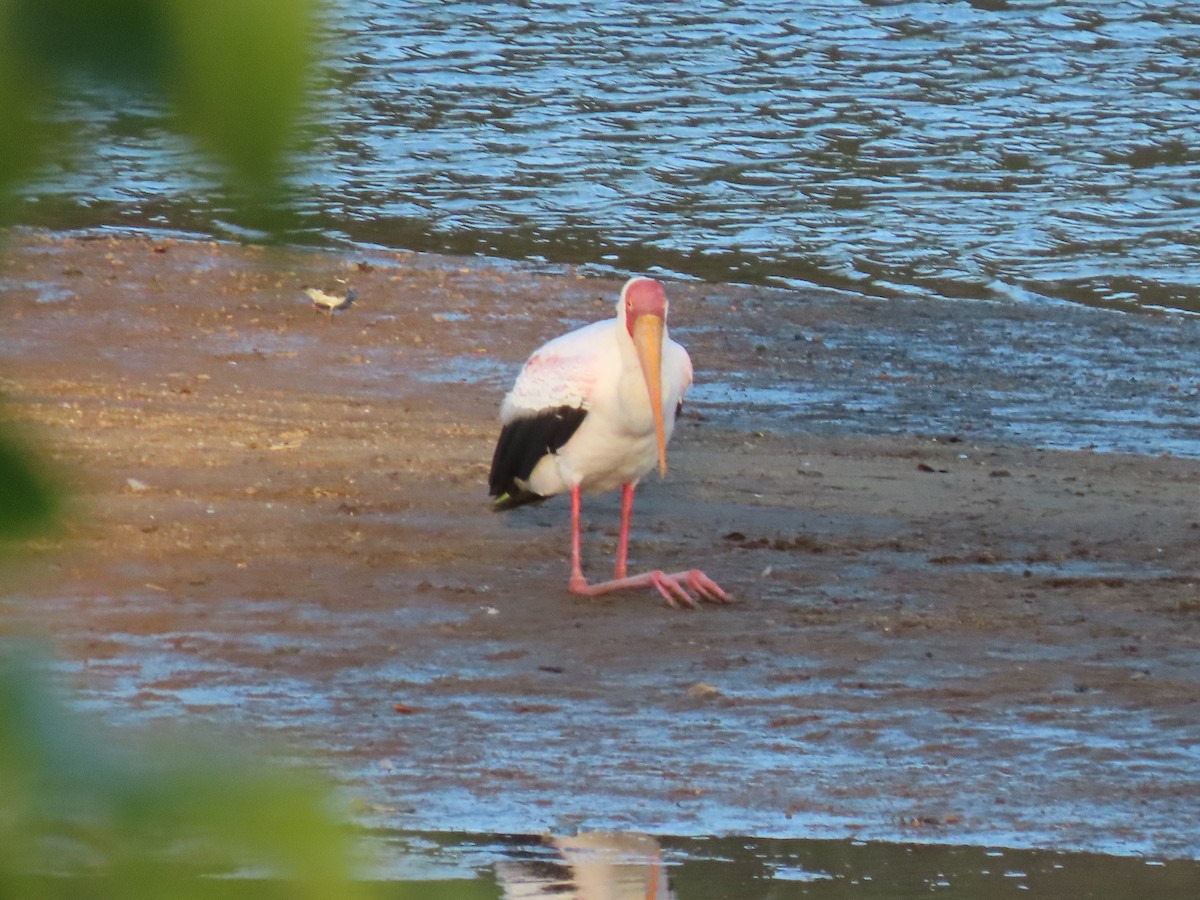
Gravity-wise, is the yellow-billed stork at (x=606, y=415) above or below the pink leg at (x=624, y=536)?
above

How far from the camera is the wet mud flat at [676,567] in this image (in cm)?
491

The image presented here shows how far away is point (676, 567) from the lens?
23.8 feet

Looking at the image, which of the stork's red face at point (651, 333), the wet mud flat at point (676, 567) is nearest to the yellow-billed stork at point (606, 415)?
the stork's red face at point (651, 333)

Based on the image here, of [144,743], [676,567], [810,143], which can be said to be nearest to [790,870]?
[676,567]

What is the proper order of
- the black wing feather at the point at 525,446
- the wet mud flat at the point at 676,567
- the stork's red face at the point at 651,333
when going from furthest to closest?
the black wing feather at the point at 525,446 → the stork's red face at the point at 651,333 → the wet mud flat at the point at 676,567

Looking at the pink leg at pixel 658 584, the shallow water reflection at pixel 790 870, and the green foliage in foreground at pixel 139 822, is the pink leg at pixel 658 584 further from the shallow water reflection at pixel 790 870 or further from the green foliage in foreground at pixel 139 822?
the green foliage in foreground at pixel 139 822

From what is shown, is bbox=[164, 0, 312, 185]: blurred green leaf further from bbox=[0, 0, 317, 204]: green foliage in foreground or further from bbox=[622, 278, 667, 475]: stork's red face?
bbox=[622, 278, 667, 475]: stork's red face

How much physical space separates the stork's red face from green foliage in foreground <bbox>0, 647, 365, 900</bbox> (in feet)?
18.7

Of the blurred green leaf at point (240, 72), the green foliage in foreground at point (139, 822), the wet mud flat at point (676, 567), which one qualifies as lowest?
the wet mud flat at point (676, 567)

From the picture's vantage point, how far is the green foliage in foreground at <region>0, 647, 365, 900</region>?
1.64 feet

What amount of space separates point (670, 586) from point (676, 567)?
744 millimetres

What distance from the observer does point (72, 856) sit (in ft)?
1.70

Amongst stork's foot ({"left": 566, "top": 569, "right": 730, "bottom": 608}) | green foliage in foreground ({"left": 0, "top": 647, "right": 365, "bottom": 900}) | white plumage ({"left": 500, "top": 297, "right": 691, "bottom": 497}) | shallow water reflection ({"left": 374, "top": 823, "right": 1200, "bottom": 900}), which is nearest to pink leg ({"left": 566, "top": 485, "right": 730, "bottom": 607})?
stork's foot ({"left": 566, "top": 569, "right": 730, "bottom": 608})

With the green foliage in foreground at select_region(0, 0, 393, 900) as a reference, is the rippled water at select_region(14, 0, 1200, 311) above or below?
below
